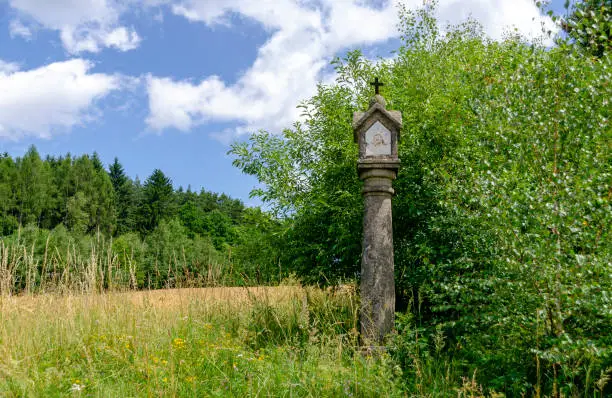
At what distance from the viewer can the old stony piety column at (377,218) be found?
4.73m

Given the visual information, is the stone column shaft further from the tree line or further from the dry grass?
the tree line

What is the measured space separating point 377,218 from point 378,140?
2.59 ft

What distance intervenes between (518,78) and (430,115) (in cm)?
187

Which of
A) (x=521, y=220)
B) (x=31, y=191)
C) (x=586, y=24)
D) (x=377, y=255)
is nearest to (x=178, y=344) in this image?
(x=377, y=255)


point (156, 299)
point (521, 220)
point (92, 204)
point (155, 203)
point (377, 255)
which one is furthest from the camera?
point (155, 203)

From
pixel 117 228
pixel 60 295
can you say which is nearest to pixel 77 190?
pixel 117 228

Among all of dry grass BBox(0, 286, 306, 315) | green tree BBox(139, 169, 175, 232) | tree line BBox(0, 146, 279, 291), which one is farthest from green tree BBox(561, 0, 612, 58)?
green tree BBox(139, 169, 175, 232)

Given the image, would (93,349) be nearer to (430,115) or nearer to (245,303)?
(245,303)

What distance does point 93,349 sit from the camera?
5000 mm

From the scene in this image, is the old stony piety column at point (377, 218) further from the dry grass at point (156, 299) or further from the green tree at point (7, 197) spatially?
the green tree at point (7, 197)

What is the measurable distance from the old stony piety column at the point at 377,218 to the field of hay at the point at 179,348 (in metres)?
0.23

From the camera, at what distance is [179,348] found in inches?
190

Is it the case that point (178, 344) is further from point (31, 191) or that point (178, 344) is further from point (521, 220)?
point (31, 191)

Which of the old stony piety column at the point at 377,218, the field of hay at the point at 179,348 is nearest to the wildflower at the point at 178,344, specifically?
the field of hay at the point at 179,348
